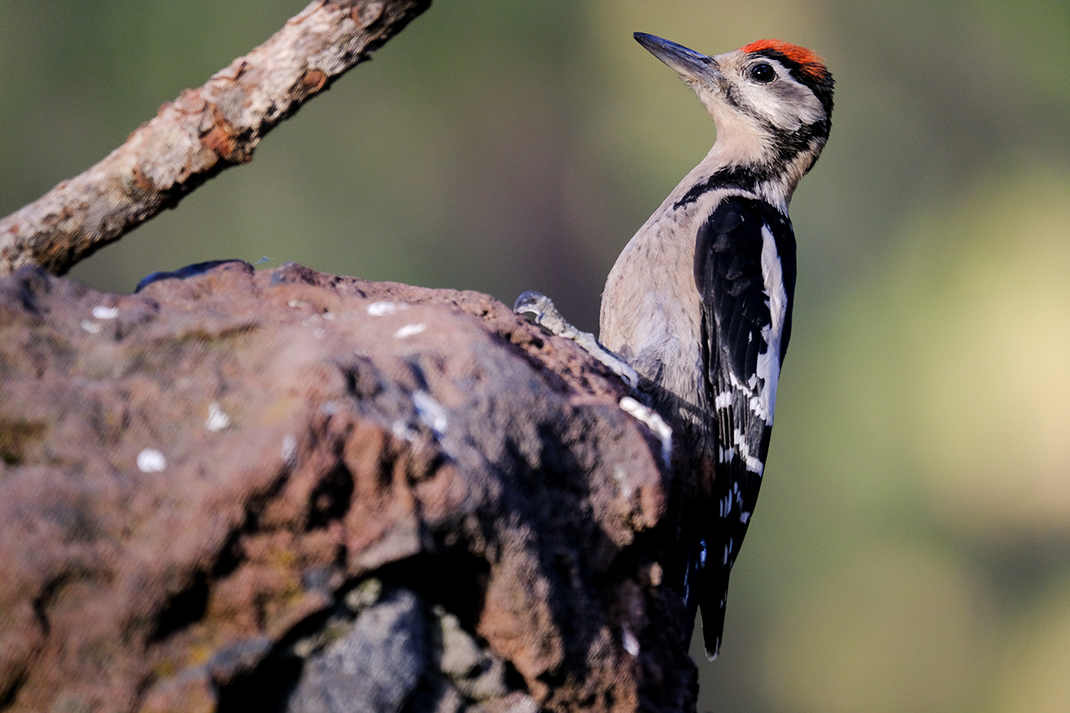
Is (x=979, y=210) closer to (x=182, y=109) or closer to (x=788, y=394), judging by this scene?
(x=788, y=394)

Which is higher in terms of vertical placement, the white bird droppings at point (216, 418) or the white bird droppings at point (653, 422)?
the white bird droppings at point (216, 418)

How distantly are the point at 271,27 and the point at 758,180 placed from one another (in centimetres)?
334

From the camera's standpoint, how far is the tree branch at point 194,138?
1.22 m

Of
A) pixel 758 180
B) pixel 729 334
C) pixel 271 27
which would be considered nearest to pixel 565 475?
pixel 729 334

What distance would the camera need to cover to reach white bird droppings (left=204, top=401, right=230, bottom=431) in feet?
3.43

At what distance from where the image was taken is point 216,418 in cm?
105

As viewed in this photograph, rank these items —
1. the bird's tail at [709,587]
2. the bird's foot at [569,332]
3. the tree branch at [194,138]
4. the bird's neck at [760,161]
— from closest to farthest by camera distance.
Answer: the tree branch at [194,138] → the bird's foot at [569,332] → the bird's tail at [709,587] → the bird's neck at [760,161]

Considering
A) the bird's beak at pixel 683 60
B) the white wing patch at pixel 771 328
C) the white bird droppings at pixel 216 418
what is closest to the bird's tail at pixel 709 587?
the white wing patch at pixel 771 328

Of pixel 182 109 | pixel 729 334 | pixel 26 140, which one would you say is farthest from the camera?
pixel 26 140

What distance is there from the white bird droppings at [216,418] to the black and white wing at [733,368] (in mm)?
1092

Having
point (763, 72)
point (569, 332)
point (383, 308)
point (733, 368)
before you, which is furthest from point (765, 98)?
point (383, 308)

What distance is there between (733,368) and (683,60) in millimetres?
1023

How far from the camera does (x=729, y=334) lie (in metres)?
2.03

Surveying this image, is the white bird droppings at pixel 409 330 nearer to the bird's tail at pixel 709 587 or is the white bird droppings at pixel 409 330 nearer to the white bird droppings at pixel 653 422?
the white bird droppings at pixel 653 422
